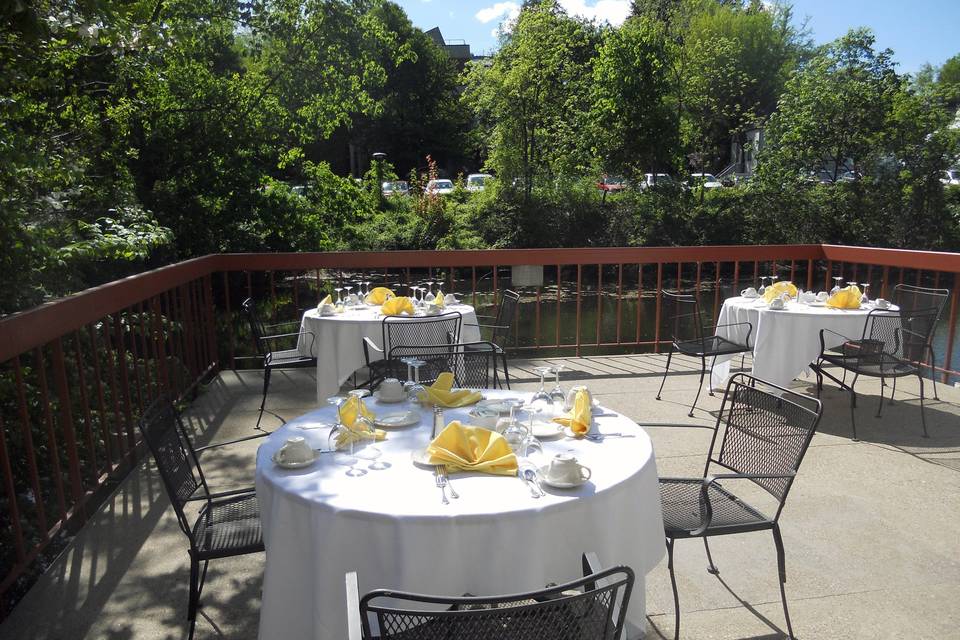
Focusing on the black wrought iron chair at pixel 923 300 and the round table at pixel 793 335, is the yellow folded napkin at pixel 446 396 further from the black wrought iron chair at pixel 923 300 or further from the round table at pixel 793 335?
the black wrought iron chair at pixel 923 300

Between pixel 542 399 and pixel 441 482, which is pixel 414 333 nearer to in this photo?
pixel 542 399

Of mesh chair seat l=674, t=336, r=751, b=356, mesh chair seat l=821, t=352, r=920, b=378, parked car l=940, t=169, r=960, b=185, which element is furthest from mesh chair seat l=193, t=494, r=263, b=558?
parked car l=940, t=169, r=960, b=185

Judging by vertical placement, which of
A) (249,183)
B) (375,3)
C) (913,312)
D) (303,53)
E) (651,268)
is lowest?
(651,268)

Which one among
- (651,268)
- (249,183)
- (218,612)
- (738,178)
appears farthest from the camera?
(738,178)

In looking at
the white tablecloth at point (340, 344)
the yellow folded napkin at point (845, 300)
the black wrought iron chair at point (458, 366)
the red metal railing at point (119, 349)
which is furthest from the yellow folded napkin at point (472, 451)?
the yellow folded napkin at point (845, 300)

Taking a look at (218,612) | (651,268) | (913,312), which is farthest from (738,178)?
(218,612)

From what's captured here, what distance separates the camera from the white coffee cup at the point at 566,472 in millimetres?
2014

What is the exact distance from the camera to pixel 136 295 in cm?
438

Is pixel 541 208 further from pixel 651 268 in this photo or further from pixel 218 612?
pixel 218 612

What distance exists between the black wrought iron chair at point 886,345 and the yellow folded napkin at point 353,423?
3597 millimetres

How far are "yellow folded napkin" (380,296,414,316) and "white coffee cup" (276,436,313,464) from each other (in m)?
2.95

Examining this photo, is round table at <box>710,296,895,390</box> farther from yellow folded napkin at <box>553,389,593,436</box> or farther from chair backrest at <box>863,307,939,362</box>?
yellow folded napkin at <box>553,389,593,436</box>

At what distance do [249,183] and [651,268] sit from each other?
488 inches

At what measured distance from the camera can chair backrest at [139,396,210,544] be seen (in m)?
2.32
